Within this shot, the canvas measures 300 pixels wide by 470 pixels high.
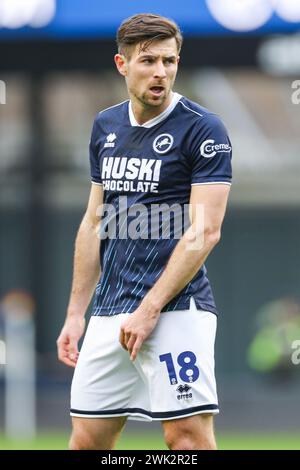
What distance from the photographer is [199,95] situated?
17.9 metres

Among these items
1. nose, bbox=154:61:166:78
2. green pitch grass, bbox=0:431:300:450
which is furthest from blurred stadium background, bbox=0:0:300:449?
Answer: nose, bbox=154:61:166:78

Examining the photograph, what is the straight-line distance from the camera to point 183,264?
17.4 feet

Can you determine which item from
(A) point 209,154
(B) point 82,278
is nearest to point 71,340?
(B) point 82,278

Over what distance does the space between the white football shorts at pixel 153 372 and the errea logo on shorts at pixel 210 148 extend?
24.5 inches

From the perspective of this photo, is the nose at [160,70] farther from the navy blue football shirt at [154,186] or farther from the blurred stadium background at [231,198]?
the blurred stadium background at [231,198]

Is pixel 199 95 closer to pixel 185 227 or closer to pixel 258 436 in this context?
pixel 258 436

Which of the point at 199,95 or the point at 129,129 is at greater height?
the point at 199,95

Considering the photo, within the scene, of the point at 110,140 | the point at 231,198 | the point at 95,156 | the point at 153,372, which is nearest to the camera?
the point at 153,372

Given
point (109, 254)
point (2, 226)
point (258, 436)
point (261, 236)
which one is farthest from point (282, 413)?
point (109, 254)

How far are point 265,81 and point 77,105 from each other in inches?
120

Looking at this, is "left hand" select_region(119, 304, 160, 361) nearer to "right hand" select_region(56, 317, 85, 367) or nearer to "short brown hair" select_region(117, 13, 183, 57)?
"right hand" select_region(56, 317, 85, 367)

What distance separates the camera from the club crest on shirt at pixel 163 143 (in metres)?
5.44

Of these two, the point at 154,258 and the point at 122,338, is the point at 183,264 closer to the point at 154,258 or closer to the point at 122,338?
the point at 154,258

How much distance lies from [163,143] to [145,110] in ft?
0.60
